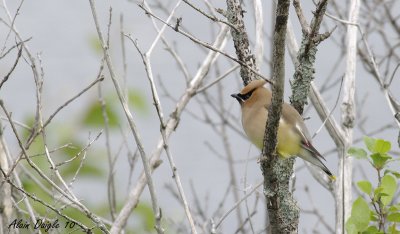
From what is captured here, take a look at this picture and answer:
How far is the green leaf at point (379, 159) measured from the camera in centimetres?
271

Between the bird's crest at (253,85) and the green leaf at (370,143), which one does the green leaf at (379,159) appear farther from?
the bird's crest at (253,85)

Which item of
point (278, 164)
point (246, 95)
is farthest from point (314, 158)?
point (278, 164)

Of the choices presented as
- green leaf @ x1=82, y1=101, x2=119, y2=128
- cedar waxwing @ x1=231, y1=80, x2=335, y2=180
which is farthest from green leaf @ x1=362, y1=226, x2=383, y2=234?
green leaf @ x1=82, y1=101, x2=119, y2=128

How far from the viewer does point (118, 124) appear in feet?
15.5

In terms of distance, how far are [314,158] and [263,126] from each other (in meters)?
0.37

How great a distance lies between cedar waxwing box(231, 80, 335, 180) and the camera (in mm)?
3909

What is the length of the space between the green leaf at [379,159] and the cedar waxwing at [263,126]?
1054 millimetres

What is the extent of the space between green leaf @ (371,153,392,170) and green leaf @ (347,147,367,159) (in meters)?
0.04

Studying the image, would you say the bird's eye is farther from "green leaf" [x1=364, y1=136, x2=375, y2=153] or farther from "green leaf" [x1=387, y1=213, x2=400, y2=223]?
"green leaf" [x1=387, y1=213, x2=400, y2=223]

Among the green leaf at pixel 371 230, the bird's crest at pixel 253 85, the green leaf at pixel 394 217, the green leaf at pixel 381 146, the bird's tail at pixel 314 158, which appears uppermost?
the bird's tail at pixel 314 158

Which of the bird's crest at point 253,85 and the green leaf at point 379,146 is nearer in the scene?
the green leaf at point 379,146

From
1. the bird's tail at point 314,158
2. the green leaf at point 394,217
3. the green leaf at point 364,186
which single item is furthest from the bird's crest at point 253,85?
the green leaf at point 394,217

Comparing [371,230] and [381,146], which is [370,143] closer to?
[381,146]

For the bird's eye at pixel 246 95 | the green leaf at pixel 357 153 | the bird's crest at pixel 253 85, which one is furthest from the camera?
the bird's eye at pixel 246 95
